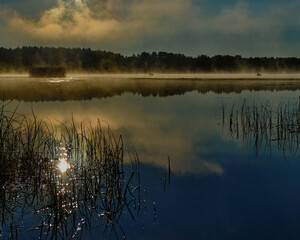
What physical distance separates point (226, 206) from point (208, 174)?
1.93m

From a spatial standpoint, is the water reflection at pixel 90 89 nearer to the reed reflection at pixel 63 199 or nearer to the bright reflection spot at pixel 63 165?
the bright reflection spot at pixel 63 165

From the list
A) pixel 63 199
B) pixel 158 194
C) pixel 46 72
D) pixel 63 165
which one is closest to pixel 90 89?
pixel 46 72

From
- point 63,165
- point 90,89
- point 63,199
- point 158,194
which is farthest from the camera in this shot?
point 90,89

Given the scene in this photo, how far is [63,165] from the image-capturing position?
770 cm

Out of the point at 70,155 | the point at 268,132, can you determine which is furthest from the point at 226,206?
the point at 268,132

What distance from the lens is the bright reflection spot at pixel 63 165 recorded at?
7432 millimetres

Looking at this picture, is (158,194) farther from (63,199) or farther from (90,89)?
(90,89)

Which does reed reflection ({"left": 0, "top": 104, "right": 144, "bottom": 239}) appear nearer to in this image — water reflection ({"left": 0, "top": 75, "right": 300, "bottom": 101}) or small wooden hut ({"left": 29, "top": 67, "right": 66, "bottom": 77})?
water reflection ({"left": 0, "top": 75, "right": 300, "bottom": 101})

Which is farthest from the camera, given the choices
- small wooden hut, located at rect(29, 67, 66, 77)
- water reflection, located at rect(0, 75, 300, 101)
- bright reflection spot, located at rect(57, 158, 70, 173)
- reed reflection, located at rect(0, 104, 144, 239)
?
small wooden hut, located at rect(29, 67, 66, 77)

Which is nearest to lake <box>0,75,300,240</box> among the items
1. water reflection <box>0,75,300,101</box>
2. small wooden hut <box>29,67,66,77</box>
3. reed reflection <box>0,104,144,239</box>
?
reed reflection <box>0,104,144,239</box>

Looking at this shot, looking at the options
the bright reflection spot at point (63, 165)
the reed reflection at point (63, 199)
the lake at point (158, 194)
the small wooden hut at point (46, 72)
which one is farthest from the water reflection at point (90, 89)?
the small wooden hut at point (46, 72)

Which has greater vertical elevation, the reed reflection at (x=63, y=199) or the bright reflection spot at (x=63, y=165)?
the bright reflection spot at (x=63, y=165)

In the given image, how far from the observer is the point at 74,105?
22875 mm

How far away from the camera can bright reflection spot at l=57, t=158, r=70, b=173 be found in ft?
24.4
